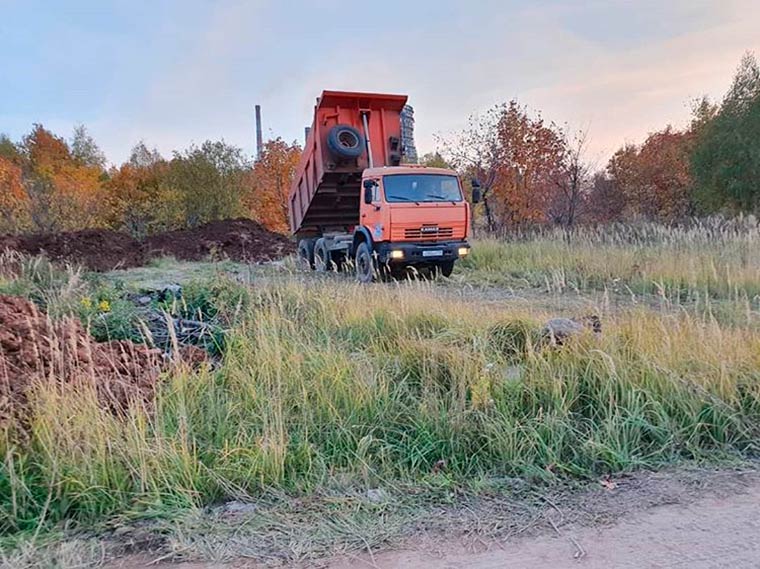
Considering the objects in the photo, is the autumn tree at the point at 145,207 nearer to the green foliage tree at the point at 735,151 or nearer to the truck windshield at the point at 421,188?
the truck windshield at the point at 421,188

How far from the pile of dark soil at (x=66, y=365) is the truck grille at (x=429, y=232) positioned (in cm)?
683

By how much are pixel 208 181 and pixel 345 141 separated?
45.1 feet

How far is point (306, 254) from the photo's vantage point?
15.1 metres

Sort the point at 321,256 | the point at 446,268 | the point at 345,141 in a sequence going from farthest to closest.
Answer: the point at 321,256, the point at 345,141, the point at 446,268

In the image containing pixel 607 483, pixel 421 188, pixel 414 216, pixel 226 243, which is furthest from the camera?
pixel 226 243

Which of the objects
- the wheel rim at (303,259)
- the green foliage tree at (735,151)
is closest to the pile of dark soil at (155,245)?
the wheel rim at (303,259)

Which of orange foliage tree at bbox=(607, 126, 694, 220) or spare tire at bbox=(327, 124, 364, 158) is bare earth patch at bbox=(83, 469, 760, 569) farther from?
orange foliage tree at bbox=(607, 126, 694, 220)

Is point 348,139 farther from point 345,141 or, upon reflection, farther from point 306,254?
point 306,254

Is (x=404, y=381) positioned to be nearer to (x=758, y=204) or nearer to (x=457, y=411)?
(x=457, y=411)

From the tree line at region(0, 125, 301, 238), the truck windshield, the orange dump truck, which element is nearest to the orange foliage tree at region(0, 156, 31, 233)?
the tree line at region(0, 125, 301, 238)

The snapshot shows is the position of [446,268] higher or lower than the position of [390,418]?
higher

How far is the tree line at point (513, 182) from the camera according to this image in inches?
776

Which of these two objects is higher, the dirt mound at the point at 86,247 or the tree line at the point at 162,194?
the tree line at the point at 162,194

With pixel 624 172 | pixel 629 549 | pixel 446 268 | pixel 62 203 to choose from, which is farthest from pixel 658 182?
pixel 62 203
